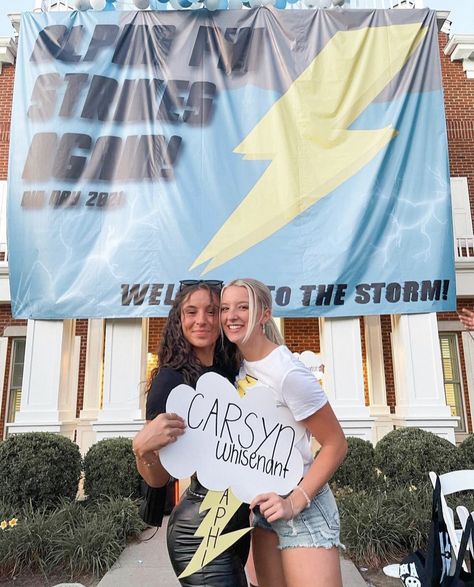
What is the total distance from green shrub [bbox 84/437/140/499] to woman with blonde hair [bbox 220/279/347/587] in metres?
4.60

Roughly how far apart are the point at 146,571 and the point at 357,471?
3.00 metres

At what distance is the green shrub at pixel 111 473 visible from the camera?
18.8 feet

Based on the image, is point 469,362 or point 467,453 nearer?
point 467,453

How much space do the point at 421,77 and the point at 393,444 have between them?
5.50 meters

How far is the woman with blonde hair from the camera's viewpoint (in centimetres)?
141

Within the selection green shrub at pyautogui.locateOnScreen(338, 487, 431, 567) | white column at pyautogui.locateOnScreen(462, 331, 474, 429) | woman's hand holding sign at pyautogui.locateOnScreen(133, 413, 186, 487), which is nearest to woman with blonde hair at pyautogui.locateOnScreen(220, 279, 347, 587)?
woman's hand holding sign at pyautogui.locateOnScreen(133, 413, 186, 487)

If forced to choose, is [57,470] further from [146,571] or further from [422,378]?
[422,378]

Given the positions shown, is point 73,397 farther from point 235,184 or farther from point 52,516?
point 235,184

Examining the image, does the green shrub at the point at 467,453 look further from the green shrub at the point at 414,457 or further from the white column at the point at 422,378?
the white column at the point at 422,378

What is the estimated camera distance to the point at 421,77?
721 centimetres

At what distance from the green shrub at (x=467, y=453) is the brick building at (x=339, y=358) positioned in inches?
24.8

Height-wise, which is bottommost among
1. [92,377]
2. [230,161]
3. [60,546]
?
[60,546]

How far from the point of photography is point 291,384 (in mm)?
1455

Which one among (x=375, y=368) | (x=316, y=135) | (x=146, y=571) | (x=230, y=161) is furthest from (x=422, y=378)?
(x=146, y=571)
